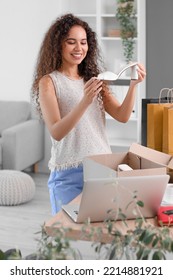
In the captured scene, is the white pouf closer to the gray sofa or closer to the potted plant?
the gray sofa

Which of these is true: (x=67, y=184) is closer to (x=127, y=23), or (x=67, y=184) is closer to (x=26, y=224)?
(x=26, y=224)

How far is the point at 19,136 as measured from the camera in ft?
20.6

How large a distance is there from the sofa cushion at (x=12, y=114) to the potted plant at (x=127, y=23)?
3.84ft

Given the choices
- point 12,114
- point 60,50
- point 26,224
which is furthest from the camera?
point 12,114

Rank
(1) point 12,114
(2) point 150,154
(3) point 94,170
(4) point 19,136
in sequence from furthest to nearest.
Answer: (1) point 12,114
(4) point 19,136
(2) point 150,154
(3) point 94,170

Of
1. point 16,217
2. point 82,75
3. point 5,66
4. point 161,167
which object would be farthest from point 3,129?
point 161,167

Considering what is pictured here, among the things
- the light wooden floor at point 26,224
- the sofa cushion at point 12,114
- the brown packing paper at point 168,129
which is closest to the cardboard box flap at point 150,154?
the brown packing paper at point 168,129

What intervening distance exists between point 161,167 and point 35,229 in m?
2.61

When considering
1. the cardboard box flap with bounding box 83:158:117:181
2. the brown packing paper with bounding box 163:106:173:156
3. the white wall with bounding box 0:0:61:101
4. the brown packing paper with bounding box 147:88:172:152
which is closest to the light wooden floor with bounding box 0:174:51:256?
the white wall with bounding box 0:0:61:101

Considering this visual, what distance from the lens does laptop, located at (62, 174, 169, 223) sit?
227 centimetres

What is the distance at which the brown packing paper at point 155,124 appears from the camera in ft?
10.6

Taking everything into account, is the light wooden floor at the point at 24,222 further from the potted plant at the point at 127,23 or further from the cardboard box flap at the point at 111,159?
the cardboard box flap at the point at 111,159

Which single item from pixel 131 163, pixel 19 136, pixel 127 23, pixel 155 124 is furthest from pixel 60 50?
pixel 127 23

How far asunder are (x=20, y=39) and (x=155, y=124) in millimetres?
3861
